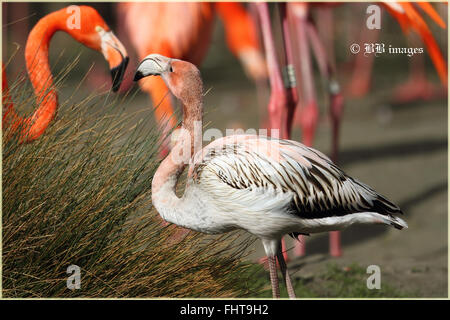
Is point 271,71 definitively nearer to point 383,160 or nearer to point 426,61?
point 383,160

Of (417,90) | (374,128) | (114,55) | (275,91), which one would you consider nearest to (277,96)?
(275,91)

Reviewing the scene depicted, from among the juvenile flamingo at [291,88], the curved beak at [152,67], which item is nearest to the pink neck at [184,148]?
the curved beak at [152,67]

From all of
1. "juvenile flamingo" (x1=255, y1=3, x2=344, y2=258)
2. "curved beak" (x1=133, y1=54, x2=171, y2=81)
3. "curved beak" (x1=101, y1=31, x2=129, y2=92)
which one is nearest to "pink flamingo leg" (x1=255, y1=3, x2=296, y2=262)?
"juvenile flamingo" (x1=255, y1=3, x2=344, y2=258)

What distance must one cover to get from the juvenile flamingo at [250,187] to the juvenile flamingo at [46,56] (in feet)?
1.20

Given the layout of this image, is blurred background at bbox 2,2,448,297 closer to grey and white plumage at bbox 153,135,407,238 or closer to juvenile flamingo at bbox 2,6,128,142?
juvenile flamingo at bbox 2,6,128,142

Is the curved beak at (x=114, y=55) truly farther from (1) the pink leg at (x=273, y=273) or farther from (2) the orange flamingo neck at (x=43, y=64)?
(1) the pink leg at (x=273, y=273)

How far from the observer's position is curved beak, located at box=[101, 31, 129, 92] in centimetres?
279

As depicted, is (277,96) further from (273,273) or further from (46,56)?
(273,273)

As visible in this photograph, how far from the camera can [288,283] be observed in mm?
2598

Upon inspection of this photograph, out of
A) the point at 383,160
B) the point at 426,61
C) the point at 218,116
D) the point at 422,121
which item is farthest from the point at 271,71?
the point at 426,61

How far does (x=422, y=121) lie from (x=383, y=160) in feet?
6.17

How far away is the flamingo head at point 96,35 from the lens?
2.82m

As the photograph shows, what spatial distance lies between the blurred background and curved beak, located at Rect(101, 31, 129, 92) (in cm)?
11
